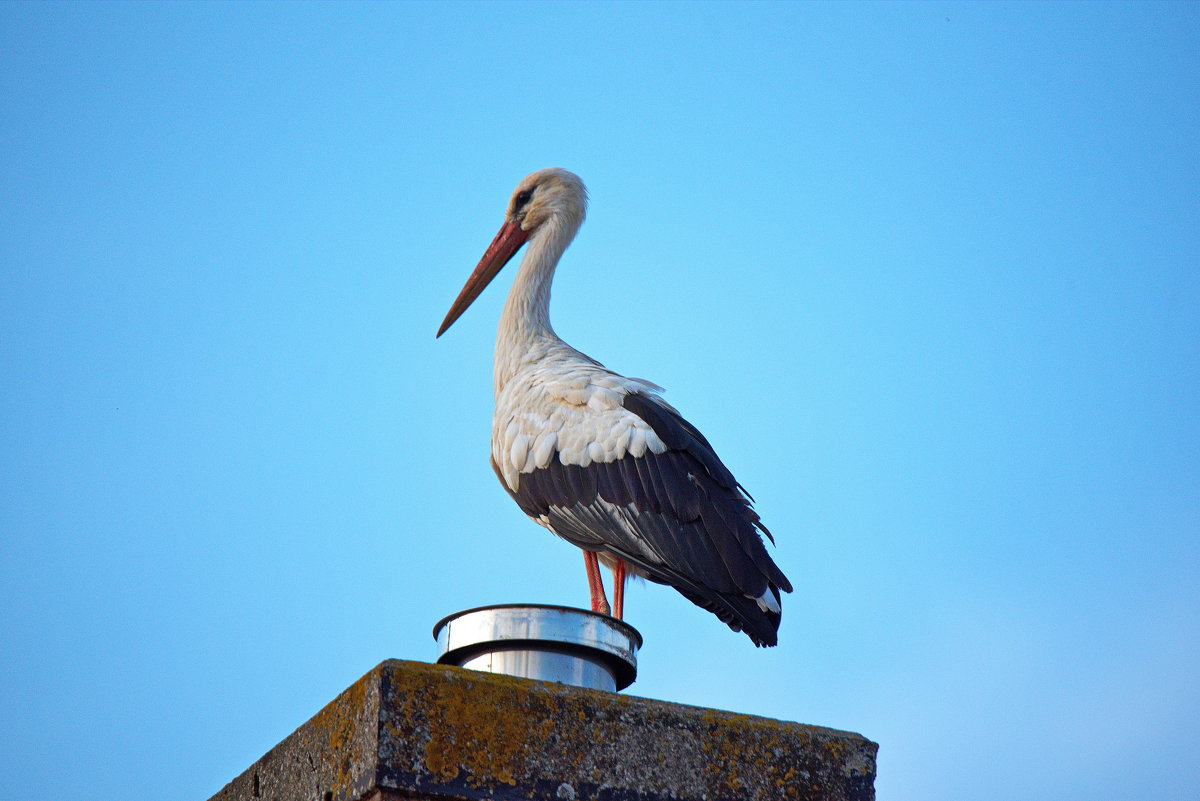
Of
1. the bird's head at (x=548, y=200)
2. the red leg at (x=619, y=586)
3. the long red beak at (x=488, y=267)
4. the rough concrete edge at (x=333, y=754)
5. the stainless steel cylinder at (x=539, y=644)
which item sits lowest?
the rough concrete edge at (x=333, y=754)

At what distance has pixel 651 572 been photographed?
5684 mm

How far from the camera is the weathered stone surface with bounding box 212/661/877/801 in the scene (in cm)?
229

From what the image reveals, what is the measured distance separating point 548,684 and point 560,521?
3609 millimetres

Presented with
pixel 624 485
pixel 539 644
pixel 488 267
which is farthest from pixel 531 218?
pixel 539 644

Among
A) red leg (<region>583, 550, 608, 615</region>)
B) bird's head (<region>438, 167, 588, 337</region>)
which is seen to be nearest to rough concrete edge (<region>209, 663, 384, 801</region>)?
red leg (<region>583, 550, 608, 615</region>)

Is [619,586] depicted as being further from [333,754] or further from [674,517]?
[333,754]

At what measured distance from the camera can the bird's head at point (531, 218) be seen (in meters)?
7.77

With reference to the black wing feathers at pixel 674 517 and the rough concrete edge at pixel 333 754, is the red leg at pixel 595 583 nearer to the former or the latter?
the black wing feathers at pixel 674 517

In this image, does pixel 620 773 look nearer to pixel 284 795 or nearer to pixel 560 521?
pixel 284 795

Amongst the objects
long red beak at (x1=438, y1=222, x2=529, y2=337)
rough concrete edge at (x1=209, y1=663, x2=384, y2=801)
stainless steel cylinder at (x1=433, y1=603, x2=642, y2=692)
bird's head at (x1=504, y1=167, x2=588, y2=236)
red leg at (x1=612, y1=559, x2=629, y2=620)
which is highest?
bird's head at (x1=504, y1=167, x2=588, y2=236)

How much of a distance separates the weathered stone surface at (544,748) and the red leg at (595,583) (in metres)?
3.45

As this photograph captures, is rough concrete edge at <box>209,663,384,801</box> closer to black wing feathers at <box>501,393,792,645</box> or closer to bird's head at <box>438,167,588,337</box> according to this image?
black wing feathers at <box>501,393,792,645</box>

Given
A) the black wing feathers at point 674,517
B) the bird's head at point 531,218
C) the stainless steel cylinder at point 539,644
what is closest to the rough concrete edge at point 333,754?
the stainless steel cylinder at point 539,644

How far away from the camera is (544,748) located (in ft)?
7.77
